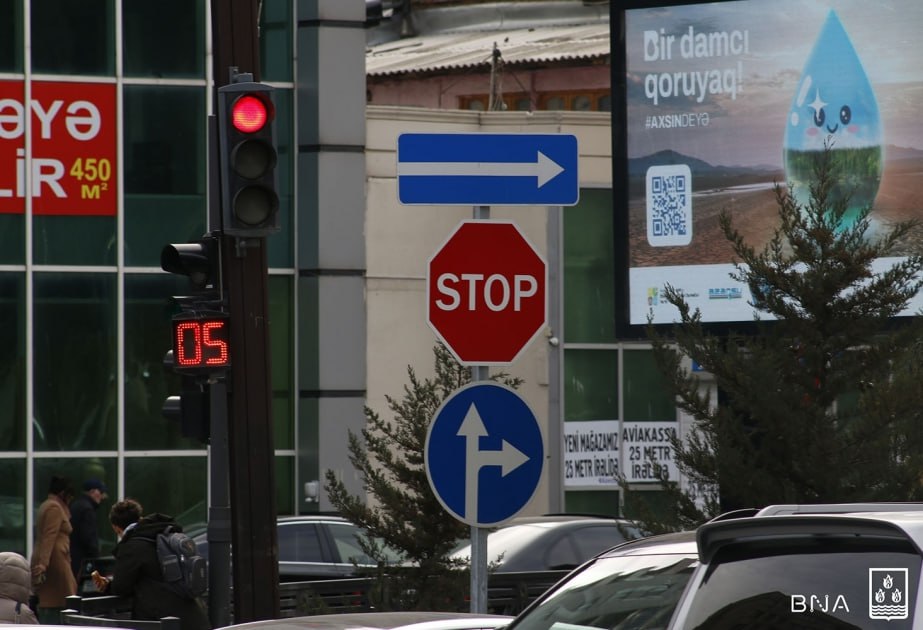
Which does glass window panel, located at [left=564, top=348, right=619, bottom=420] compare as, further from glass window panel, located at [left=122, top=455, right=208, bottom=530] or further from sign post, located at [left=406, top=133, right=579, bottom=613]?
sign post, located at [left=406, top=133, right=579, bottom=613]

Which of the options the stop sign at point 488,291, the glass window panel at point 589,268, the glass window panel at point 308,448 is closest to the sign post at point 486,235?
the stop sign at point 488,291

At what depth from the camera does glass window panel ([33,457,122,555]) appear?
2144 cm

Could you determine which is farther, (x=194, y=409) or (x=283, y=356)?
(x=283, y=356)

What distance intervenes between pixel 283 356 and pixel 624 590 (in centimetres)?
1726

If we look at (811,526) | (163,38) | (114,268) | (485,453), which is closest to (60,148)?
(114,268)

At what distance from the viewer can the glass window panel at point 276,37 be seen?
73.3 ft

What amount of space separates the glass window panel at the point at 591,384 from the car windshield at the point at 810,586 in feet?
74.8

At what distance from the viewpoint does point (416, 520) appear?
449 inches

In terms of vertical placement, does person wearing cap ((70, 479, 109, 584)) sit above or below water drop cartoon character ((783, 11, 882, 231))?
below

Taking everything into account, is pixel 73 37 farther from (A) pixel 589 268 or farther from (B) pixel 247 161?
(B) pixel 247 161

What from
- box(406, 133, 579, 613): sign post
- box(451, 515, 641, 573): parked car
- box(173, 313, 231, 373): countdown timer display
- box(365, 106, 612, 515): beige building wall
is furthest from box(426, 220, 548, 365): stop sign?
box(365, 106, 612, 515): beige building wall

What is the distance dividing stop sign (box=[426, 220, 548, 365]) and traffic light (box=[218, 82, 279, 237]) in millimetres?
2458

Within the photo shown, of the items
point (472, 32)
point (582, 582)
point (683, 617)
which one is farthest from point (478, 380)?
point (472, 32)

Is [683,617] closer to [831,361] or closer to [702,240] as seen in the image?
[831,361]
